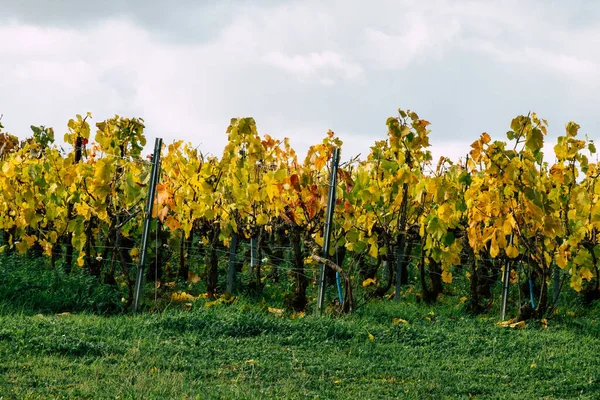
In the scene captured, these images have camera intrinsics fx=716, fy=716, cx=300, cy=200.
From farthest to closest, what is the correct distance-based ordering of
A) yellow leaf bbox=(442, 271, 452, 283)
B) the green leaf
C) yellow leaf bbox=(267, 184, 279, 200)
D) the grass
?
yellow leaf bbox=(442, 271, 452, 283)
yellow leaf bbox=(267, 184, 279, 200)
the green leaf
the grass

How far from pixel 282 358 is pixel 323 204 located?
194cm

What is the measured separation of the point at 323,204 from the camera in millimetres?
6465

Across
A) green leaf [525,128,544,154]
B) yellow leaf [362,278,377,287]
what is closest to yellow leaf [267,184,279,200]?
green leaf [525,128,544,154]

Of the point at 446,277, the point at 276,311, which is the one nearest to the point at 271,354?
the point at 276,311

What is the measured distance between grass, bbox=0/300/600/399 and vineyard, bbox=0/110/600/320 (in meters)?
0.76

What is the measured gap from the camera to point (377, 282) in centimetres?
872

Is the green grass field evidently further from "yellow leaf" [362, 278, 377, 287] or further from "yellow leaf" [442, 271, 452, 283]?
"yellow leaf" [362, 278, 377, 287]

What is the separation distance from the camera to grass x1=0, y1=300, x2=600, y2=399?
4.18m

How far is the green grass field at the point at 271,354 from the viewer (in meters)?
4.20

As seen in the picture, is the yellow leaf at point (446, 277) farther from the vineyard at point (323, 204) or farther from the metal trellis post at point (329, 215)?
the metal trellis post at point (329, 215)

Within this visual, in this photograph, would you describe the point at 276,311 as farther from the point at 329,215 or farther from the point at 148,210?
the point at 148,210

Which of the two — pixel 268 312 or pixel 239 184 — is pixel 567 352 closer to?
pixel 268 312

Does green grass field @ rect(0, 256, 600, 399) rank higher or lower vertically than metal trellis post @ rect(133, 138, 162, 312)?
lower

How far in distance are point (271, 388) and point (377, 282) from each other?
184 inches
